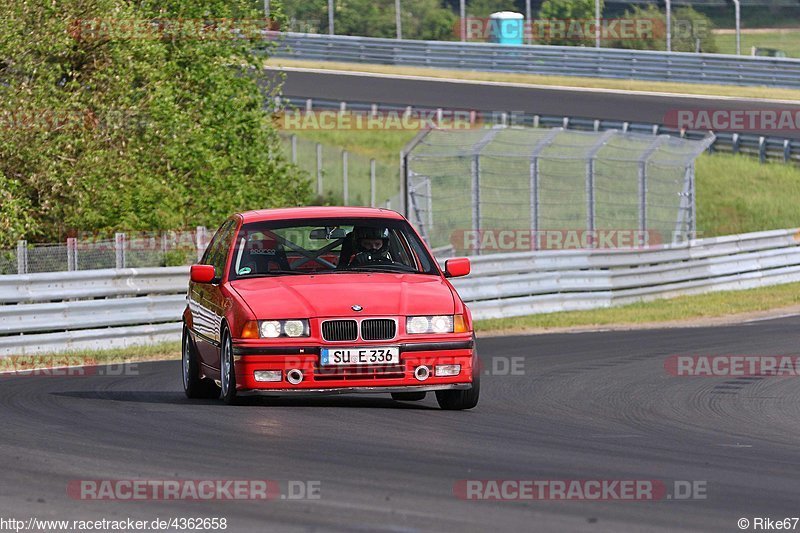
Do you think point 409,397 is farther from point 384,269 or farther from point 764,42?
point 764,42

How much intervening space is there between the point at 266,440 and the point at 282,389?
1.47m

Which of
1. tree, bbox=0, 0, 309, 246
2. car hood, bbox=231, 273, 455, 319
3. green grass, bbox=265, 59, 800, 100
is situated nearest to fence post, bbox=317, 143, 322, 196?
tree, bbox=0, 0, 309, 246

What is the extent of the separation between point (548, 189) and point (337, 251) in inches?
625

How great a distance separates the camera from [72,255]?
18.4 m

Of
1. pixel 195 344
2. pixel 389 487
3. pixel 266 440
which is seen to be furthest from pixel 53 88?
pixel 389 487

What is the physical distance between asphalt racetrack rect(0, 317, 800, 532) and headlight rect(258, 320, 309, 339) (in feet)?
1.78

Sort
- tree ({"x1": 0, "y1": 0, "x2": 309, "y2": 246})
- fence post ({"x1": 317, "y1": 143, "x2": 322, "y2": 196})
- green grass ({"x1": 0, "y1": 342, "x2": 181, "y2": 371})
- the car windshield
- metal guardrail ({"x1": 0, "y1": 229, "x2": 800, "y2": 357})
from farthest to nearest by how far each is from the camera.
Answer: fence post ({"x1": 317, "y1": 143, "x2": 322, "y2": 196}), tree ({"x1": 0, "y1": 0, "x2": 309, "y2": 246}), metal guardrail ({"x1": 0, "y1": 229, "x2": 800, "y2": 357}), green grass ({"x1": 0, "y1": 342, "x2": 181, "y2": 371}), the car windshield

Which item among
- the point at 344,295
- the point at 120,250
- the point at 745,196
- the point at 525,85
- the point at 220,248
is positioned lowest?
the point at 745,196

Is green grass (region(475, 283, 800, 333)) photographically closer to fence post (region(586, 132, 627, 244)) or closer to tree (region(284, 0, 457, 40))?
fence post (region(586, 132, 627, 244))

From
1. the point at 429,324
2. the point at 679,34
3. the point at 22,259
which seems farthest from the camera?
the point at 679,34

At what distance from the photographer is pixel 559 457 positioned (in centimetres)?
838

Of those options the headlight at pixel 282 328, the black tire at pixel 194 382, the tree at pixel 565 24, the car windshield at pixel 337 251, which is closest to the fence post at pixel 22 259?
the black tire at pixel 194 382

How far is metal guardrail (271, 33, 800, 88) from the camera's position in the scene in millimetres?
44531

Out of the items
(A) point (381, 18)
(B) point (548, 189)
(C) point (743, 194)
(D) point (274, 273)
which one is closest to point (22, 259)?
(D) point (274, 273)
